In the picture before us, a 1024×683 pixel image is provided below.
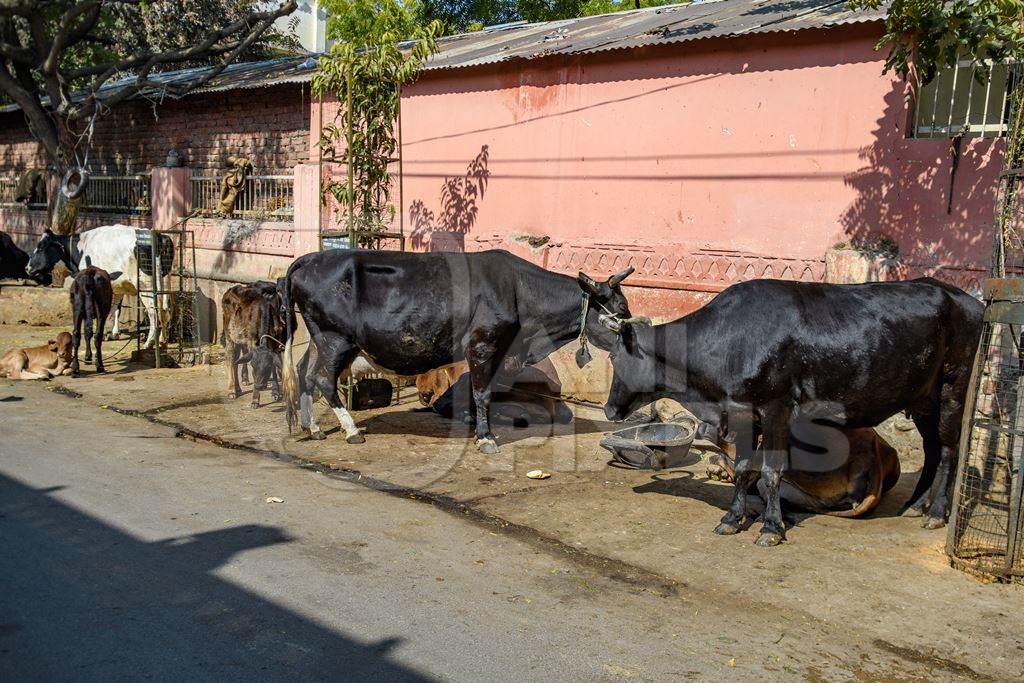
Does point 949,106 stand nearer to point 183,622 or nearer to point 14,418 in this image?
point 183,622

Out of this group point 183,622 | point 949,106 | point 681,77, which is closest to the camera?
point 183,622

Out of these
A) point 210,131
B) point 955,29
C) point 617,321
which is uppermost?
point 955,29

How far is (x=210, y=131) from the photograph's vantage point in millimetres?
17484

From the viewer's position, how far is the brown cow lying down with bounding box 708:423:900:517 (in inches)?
259

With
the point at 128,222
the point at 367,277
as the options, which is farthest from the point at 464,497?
the point at 128,222

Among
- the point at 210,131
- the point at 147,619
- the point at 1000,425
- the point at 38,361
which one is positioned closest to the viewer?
the point at 147,619

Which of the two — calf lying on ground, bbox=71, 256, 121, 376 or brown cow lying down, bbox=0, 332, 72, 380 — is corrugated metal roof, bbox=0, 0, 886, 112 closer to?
calf lying on ground, bbox=71, 256, 121, 376

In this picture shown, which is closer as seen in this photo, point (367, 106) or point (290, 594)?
point (290, 594)

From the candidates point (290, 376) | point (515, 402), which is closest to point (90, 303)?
point (290, 376)

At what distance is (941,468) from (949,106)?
11.0ft

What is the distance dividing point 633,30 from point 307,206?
4952 mm

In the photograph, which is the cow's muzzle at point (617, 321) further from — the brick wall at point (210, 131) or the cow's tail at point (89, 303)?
the brick wall at point (210, 131)

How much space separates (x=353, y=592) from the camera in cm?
511

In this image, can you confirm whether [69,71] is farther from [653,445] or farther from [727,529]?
[727,529]
